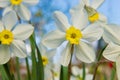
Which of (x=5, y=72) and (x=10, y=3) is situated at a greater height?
(x=10, y=3)

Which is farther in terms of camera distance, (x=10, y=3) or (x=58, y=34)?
(x=10, y=3)

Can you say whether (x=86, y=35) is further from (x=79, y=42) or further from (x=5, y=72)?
(x=5, y=72)

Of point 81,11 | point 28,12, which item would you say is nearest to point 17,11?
point 28,12

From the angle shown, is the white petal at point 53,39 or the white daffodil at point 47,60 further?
the white daffodil at point 47,60

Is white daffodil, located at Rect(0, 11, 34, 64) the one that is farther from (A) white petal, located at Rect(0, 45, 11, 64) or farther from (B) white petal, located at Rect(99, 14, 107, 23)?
(B) white petal, located at Rect(99, 14, 107, 23)

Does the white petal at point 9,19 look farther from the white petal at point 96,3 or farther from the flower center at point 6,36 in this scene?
the white petal at point 96,3

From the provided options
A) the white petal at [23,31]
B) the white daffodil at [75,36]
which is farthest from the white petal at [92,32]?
the white petal at [23,31]

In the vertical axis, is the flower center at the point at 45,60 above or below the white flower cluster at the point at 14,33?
below

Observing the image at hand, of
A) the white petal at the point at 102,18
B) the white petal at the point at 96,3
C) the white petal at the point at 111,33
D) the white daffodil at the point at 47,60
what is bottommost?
the white daffodil at the point at 47,60
